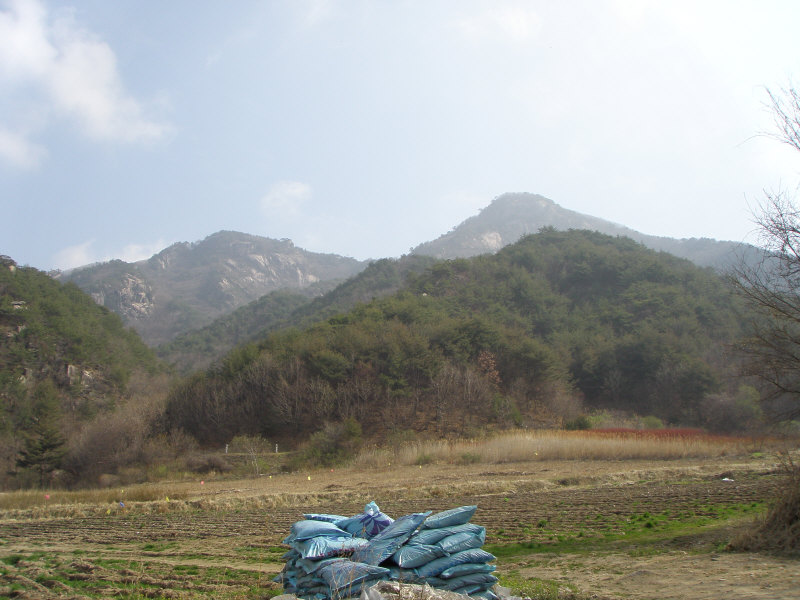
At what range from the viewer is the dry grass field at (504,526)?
7004 mm

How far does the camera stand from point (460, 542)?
19.6ft

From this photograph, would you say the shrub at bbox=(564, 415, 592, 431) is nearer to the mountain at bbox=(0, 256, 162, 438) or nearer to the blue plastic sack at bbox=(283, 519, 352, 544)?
the blue plastic sack at bbox=(283, 519, 352, 544)

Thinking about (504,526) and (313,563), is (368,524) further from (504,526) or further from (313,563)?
(504,526)

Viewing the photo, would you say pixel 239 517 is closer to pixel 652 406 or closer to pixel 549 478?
pixel 549 478

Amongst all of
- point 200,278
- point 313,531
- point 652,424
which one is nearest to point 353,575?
point 313,531

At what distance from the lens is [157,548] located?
11.2 metres

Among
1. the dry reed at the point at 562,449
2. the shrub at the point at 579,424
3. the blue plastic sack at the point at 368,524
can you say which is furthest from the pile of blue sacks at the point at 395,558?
the shrub at the point at 579,424

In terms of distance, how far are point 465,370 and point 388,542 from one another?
119 ft

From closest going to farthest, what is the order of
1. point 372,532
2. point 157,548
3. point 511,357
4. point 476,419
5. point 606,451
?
1. point 372,532
2. point 157,548
3. point 606,451
4. point 476,419
5. point 511,357

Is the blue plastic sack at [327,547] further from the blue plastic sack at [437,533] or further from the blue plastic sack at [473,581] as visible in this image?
the blue plastic sack at [473,581]

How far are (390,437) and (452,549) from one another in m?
29.0

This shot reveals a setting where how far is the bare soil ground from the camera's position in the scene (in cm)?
693

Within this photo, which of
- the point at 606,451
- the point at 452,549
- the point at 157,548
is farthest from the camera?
the point at 606,451

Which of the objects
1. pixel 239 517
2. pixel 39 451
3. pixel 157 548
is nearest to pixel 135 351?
pixel 39 451
